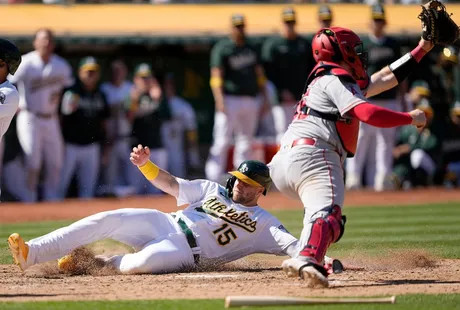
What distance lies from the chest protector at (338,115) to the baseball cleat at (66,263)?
194 centimetres

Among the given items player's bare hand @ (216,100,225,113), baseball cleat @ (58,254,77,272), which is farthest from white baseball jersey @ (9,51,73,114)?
baseball cleat @ (58,254,77,272)

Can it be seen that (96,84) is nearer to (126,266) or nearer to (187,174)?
(187,174)

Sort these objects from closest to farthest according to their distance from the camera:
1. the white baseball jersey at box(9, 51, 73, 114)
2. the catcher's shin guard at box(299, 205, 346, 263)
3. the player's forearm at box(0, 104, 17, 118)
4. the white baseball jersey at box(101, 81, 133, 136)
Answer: the catcher's shin guard at box(299, 205, 346, 263)
the player's forearm at box(0, 104, 17, 118)
the white baseball jersey at box(9, 51, 73, 114)
the white baseball jersey at box(101, 81, 133, 136)

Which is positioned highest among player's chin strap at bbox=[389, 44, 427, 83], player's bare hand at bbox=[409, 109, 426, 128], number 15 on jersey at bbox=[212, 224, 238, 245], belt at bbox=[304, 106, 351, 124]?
player's chin strap at bbox=[389, 44, 427, 83]

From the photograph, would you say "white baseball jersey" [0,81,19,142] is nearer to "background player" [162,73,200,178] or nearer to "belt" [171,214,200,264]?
"belt" [171,214,200,264]

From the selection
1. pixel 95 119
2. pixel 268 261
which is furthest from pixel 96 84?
Result: pixel 268 261

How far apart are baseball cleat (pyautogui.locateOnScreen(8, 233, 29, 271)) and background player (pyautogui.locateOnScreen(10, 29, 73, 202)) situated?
704 centimetres

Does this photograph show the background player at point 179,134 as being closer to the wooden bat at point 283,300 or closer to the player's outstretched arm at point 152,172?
the player's outstretched arm at point 152,172

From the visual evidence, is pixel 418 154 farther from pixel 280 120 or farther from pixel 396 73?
pixel 396 73

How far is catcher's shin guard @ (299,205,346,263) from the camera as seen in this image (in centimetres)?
641

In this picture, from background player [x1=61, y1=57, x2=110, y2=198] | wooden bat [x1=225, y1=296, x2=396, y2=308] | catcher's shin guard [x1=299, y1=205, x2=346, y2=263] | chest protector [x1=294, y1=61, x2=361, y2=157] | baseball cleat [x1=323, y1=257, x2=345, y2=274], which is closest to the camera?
wooden bat [x1=225, y1=296, x2=396, y2=308]

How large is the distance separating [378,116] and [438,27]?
1296 mm

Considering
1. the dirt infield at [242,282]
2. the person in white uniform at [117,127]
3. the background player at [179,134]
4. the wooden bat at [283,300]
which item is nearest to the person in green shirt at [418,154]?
the background player at [179,134]

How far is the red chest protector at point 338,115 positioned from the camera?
6789 mm
